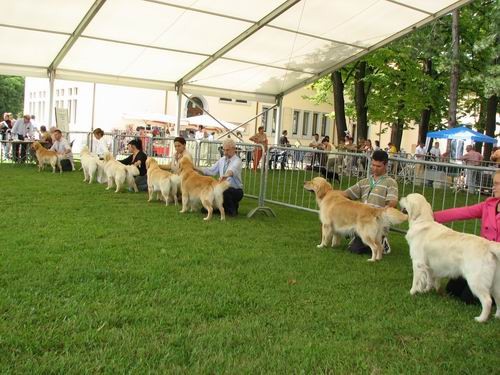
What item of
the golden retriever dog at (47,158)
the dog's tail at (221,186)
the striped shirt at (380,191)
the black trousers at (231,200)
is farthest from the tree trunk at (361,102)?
the striped shirt at (380,191)

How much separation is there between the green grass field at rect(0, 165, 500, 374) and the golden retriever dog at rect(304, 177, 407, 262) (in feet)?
0.78

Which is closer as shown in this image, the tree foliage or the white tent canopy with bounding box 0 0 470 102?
the white tent canopy with bounding box 0 0 470 102

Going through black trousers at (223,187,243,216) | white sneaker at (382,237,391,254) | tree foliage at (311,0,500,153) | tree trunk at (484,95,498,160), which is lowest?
white sneaker at (382,237,391,254)

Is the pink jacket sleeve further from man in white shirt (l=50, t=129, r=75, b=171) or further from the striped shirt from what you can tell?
man in white shirt (l=50, t=129, r=75, b=171)

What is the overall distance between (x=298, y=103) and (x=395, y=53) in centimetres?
1817

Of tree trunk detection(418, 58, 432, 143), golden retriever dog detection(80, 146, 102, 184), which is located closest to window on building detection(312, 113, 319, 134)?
tree trunk detection(418, 58, 432, 143)

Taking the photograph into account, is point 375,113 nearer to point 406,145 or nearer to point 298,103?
point 298,103

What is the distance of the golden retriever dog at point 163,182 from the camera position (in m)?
9.20

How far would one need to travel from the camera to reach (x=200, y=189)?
8227mm

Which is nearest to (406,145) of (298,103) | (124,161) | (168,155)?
(298,103)

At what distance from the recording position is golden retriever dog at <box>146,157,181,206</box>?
9.20 meters

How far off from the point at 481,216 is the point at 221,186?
13.5ft

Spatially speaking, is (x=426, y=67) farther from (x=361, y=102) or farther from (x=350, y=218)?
(x=350, y=218)

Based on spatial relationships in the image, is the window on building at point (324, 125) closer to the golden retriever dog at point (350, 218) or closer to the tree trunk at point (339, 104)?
the tree trunk at point (339, 104)
